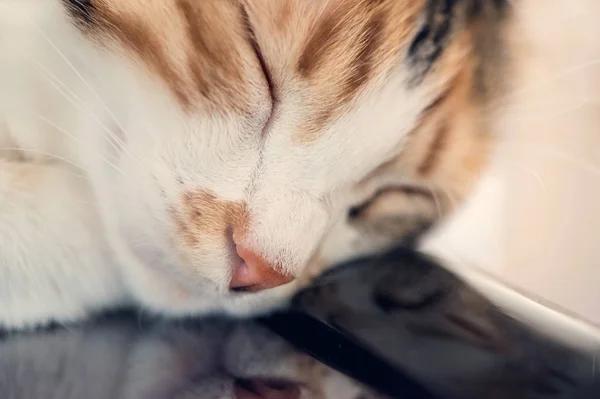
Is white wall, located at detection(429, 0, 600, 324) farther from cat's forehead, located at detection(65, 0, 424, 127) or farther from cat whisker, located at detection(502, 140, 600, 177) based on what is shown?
cat's forehead, located at detection(65, 0, 424, 127)

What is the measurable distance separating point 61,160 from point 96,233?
0.29ft

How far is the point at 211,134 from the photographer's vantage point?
2.03 feet

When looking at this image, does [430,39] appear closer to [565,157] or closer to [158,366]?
[565,157]

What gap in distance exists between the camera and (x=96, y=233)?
27.9 inches

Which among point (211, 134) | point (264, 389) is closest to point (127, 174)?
point (211, 134)

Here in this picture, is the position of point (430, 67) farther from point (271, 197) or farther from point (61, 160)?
point (61, 160)

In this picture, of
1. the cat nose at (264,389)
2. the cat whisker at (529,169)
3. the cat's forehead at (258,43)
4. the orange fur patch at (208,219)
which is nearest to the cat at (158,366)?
the cat nose at (264,389)

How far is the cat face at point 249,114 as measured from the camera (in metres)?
0.59

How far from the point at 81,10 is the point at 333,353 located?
430 millimetres

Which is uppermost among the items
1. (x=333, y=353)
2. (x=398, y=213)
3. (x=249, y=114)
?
(x=249, y=114)

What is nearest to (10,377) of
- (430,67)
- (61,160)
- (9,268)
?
(9,268)

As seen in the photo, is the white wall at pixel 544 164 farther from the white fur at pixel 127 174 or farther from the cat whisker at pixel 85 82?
the cat whisker at pixel 85 82

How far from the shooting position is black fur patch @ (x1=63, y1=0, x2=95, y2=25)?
2.05ft

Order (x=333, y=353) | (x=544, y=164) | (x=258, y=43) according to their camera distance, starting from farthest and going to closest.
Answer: (x=544, y=164), (x=333, y=353), (x=258, y=43)
